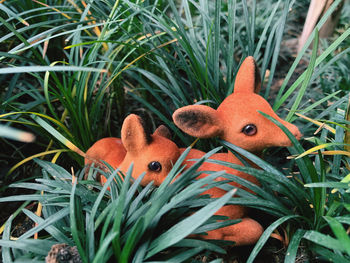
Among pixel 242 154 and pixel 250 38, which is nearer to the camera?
pixel 242 154

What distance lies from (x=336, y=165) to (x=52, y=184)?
94 centimetres

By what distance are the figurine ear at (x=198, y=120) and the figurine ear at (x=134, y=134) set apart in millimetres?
125

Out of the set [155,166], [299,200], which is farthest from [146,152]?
[299,200]

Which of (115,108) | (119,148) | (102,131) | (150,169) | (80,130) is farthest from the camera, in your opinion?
(115,108)

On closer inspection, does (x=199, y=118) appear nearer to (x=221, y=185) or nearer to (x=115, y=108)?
(x=221, y=185)

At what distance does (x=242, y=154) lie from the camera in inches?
38.0

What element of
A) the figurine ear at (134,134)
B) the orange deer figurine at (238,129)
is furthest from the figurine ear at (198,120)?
the figurine ear at (134,134)

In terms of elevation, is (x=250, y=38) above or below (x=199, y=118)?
above

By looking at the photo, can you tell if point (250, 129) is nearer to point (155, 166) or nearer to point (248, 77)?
point (248, 77)

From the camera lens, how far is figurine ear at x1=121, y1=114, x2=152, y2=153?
3.23ft

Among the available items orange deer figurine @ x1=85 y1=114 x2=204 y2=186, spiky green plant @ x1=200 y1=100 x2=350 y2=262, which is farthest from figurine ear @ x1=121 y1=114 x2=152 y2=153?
spiky green plant @ x1=200 y1=100 x2=350 y2=262

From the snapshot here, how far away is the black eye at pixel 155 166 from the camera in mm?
1020

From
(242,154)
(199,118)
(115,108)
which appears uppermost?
(199,118)

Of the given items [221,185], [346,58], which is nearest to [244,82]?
[221,185]
